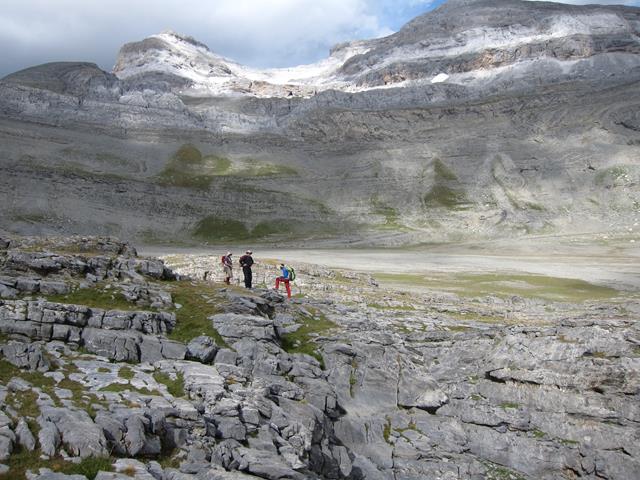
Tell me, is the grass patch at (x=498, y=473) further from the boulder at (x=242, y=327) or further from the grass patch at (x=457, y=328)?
the boulder at (x=242, y=327)

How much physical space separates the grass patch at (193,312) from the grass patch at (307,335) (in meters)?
4.01

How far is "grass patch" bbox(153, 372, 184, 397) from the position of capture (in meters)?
17.5

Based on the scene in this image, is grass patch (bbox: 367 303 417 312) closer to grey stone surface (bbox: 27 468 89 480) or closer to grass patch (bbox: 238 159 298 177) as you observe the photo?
grey stone surface (bbox: 27 468 89 480)

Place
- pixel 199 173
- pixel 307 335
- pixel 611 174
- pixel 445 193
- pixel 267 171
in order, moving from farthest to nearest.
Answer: pixel 267 171, pixel 199 173, pixel 445 193, pixel 611 174, pixel 307 335

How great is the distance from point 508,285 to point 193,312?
50.6 m

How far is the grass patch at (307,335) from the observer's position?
25.7 metres

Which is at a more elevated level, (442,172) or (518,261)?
(442,172)

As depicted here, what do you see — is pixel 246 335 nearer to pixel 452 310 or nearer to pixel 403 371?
pixel 403 371

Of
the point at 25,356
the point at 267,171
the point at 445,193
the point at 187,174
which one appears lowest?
the point at 25,356

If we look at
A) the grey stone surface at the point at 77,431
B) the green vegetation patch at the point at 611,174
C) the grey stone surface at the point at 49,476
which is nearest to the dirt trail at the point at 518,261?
the green vegetation patch at the point at 611,174

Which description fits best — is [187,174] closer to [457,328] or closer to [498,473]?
[457,328]

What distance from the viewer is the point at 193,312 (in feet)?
81.3

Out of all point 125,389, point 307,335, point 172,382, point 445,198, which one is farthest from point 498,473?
point 445,198

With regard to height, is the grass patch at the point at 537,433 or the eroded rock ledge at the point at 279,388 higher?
the eroded rock ledge at the point at 279,388
